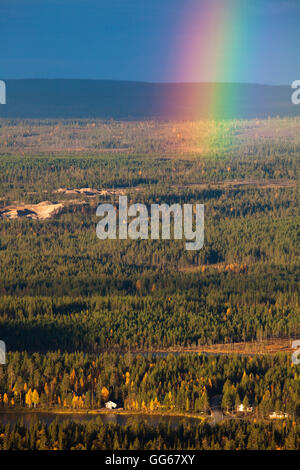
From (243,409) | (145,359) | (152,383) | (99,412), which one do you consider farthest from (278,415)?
(145,359)

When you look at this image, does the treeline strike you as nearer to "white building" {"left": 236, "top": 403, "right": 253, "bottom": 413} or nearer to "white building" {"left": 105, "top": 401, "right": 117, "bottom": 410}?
"white building" {"left": 236, "top": 403, "right": 253, "bottom": 413}

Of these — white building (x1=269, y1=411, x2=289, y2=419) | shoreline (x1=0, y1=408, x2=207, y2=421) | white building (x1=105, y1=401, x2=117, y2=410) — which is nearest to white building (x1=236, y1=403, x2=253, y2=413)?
white building (x1=269, y1=411, x2=289, y2=419)

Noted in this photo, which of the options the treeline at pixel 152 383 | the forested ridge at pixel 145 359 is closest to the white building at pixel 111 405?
the treeline at pixel 152 383

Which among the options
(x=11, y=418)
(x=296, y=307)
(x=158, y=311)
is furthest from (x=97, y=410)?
(x=296, y=307)

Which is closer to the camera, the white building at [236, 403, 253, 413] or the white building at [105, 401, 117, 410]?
the white building at [236, 403, 253, 413]

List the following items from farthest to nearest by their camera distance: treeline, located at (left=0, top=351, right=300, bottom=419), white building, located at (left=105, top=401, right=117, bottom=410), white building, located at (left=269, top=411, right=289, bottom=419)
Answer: white building, located at (left=105, top=401, right=117, bottom=410) < treeline, located at (left=0, top=351, right=300, bottom=419) < white building, located at (left=269, top=411, right=289, bottom=419)

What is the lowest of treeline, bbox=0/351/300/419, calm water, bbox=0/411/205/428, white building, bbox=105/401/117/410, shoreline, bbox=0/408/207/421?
calm water, bbox=0/411/205/428

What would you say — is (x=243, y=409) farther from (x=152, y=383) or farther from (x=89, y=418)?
(x=89, y=418)

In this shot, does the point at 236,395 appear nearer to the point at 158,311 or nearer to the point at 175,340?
the point at 175,340
